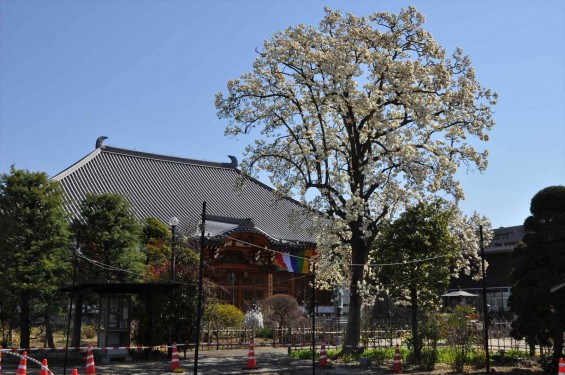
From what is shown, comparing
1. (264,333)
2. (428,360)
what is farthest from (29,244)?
(428,360)

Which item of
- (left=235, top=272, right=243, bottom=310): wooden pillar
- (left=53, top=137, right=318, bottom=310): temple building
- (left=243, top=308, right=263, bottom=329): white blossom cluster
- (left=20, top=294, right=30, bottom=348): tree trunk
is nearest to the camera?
(left=20, top=294, right=30, bottom=348): tree trunk

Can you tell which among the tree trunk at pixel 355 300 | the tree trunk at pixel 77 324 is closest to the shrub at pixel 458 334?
the tree trunk at pixel 355 300

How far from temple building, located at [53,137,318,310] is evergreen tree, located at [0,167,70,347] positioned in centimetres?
969

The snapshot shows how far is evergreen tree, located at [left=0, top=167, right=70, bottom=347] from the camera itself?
21.8m

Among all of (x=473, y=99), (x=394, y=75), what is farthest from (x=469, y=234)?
(x=394, y=75)

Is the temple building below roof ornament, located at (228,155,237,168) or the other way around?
below

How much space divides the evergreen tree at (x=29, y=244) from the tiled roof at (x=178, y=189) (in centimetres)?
1208

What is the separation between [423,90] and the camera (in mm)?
21844

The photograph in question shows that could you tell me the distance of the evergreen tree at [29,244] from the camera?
2183cm

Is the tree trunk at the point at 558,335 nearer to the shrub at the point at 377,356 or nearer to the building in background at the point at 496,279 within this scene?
the shrub at the point at 377,356

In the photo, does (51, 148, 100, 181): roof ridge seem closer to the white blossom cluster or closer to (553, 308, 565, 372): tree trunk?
the white blossom cluster

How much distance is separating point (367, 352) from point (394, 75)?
9.74 m

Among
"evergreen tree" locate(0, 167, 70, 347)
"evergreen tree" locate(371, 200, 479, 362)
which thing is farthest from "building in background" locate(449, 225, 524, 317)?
"evergreen tree" locate(0, 167, 70, 347)

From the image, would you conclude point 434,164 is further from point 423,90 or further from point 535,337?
point 535,337
